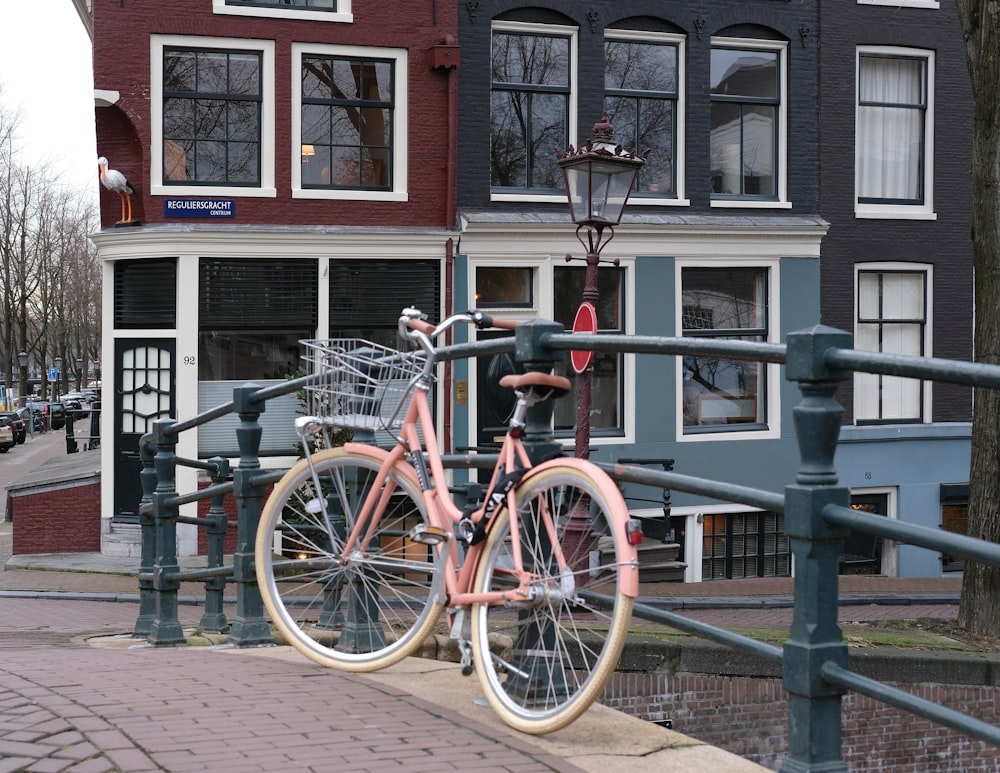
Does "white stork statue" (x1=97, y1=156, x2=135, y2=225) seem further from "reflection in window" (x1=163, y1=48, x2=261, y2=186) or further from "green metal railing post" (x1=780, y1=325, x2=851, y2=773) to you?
"green metal railing post" (x1=780, y1=325, x2=851, y2=773)

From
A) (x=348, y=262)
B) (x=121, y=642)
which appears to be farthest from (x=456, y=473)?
(x=121, y=642)

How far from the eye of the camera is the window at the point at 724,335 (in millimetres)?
18859

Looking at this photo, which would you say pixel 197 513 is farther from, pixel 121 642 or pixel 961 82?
pixel 961 82

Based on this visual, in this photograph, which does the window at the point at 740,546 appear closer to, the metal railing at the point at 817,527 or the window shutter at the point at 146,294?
the window shutter at the point at 146,294

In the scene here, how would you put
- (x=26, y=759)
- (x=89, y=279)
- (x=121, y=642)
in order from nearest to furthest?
1. (x=26, y=759)
2. (x=121, y=642)
3. (x=89, y=279)

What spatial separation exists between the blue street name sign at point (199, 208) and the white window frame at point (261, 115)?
11 cm

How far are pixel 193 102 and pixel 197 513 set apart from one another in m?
5.58

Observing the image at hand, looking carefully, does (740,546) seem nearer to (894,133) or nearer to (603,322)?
(603,322)

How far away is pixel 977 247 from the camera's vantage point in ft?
36.7

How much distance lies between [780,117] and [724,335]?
343 centimetres

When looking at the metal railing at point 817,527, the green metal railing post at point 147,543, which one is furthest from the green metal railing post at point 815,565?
the green metal railing post at point 147,543

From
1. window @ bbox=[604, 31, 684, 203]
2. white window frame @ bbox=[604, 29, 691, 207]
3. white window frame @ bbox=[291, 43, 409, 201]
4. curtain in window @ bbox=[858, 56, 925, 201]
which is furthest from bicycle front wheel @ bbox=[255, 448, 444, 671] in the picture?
curtain in window @ bbox=[858, 56, 925, 201]

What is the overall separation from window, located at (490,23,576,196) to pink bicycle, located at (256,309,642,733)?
13.5 meters

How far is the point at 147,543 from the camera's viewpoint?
8.12 meters
